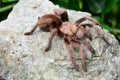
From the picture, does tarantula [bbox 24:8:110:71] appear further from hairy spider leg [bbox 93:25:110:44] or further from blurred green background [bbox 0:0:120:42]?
blurred green background [bbox 0:0:120:42]

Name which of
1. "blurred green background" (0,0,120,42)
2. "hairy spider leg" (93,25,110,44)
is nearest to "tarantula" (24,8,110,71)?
"hairy spider leg" (93,25,110,44)

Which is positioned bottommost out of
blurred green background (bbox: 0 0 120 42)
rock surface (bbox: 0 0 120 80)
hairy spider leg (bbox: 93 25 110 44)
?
blurred green background (bbox: 0 0 120 42)

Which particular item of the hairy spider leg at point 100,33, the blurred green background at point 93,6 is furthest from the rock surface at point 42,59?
the blurred green background at point 93,6

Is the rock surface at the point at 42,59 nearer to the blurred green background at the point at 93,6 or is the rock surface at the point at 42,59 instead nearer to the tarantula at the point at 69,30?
the tarantula at the point at 69,30

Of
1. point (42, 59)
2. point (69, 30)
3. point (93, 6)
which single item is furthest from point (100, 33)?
point (93, 6)

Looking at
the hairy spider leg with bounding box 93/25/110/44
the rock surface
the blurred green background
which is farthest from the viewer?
the blurred green background

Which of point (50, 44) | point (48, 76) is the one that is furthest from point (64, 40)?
point (48, 76)
